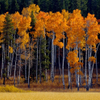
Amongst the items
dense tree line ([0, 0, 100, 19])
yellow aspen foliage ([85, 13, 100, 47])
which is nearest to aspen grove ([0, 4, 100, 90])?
yellow aspen foliage ([85, 13, 100, 47])

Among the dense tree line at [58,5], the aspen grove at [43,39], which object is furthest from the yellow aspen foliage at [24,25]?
the dense tree line at [58,5]

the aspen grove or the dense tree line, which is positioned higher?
the dense tree line

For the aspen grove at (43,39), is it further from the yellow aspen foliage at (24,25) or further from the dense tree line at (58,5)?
the dense tree line at (58,5)

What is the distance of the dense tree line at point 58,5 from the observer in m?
69.9

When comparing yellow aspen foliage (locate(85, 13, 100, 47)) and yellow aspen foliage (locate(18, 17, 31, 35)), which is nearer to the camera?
yellow aspen foliage (locate(85, 13, 100, 47))

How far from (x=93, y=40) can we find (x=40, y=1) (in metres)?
42.5

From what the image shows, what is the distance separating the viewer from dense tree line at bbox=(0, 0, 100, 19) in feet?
229

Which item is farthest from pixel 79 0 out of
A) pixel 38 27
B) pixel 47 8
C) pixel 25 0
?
pixel 38 27

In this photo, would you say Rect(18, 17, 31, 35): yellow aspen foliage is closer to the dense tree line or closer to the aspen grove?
the aspen grove

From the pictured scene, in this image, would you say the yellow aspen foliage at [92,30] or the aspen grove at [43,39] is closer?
the yellow aspen foliage at [92,30]

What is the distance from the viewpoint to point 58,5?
2817 inches

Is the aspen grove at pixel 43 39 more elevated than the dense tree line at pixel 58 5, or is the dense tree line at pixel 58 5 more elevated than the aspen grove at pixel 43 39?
the dense tree line at pixel 58 5

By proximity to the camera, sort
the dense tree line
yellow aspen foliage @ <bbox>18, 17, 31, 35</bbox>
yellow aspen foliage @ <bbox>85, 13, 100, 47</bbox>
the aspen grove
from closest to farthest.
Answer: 1. yellow aspen foliage @ <bbox>85, 13, 100, 47</bbox>
2. the aspen grove
3. yellow aspen foliage @ <bbox>18, 17, 31, 35</bbox>
4. the dense tree line

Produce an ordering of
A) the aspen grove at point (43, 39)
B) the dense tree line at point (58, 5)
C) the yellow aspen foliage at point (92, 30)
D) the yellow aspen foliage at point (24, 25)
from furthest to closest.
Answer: the dense tree line at point (58, 5), the yellow aspen foliage at point (24, 25), the aspen grove at point (43, 39), the yellow aspen foliage at point (92, 30)
